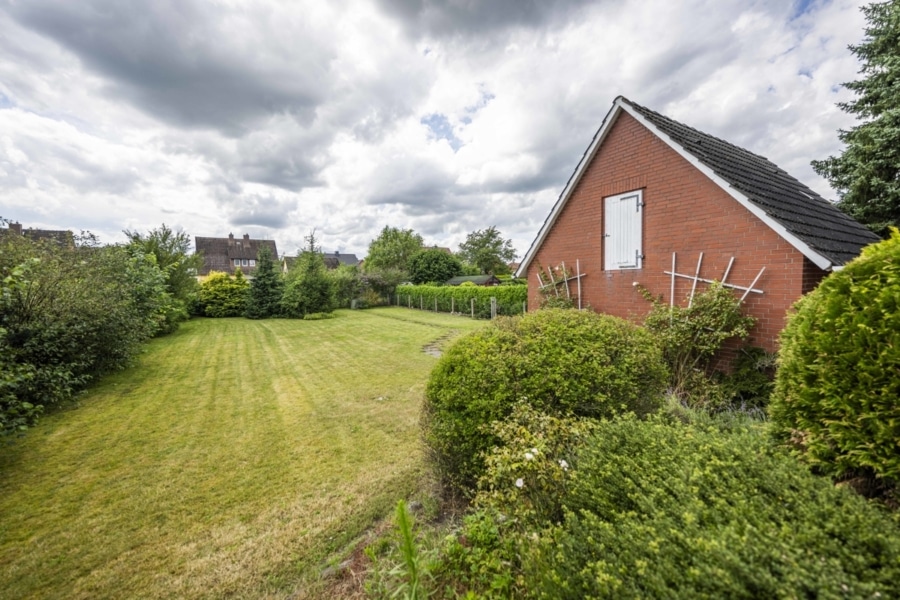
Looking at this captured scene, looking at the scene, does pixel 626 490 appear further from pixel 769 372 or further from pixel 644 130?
pixel 644 130

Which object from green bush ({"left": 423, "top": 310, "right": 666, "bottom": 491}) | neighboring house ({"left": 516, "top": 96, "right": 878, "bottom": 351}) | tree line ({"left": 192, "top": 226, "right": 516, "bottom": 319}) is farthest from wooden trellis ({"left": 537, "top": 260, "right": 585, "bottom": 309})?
tree line ({"left": 192, "top": 226, "right": 516, "bottom": 319})

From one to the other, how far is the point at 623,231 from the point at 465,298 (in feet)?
49.4

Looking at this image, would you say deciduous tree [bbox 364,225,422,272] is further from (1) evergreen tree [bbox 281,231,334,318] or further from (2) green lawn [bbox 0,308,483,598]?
(2) green lawn [bbox 0,308,483,598]

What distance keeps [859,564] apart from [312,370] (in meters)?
9.33

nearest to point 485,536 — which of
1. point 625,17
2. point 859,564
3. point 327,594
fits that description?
point 327,594

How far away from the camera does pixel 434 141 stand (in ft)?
46.1

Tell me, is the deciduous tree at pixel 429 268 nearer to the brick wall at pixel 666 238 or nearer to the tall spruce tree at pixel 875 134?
the brick wall at pixel 666 238

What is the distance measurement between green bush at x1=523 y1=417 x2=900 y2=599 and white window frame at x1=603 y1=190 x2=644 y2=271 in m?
5.56

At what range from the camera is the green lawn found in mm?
2642

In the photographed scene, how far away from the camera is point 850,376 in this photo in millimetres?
1715

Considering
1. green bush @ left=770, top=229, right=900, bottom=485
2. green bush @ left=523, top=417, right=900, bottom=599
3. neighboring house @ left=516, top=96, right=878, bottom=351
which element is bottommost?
green bush @ left=523, top=417, right=900, bottom=599

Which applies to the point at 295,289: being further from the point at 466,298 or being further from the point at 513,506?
the point at 513,506

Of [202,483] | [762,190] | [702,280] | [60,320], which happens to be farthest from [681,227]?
[60,320]

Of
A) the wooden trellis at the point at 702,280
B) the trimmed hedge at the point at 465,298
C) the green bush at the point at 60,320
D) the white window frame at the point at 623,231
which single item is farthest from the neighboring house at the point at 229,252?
the wooden trellis at the point at 702,280
